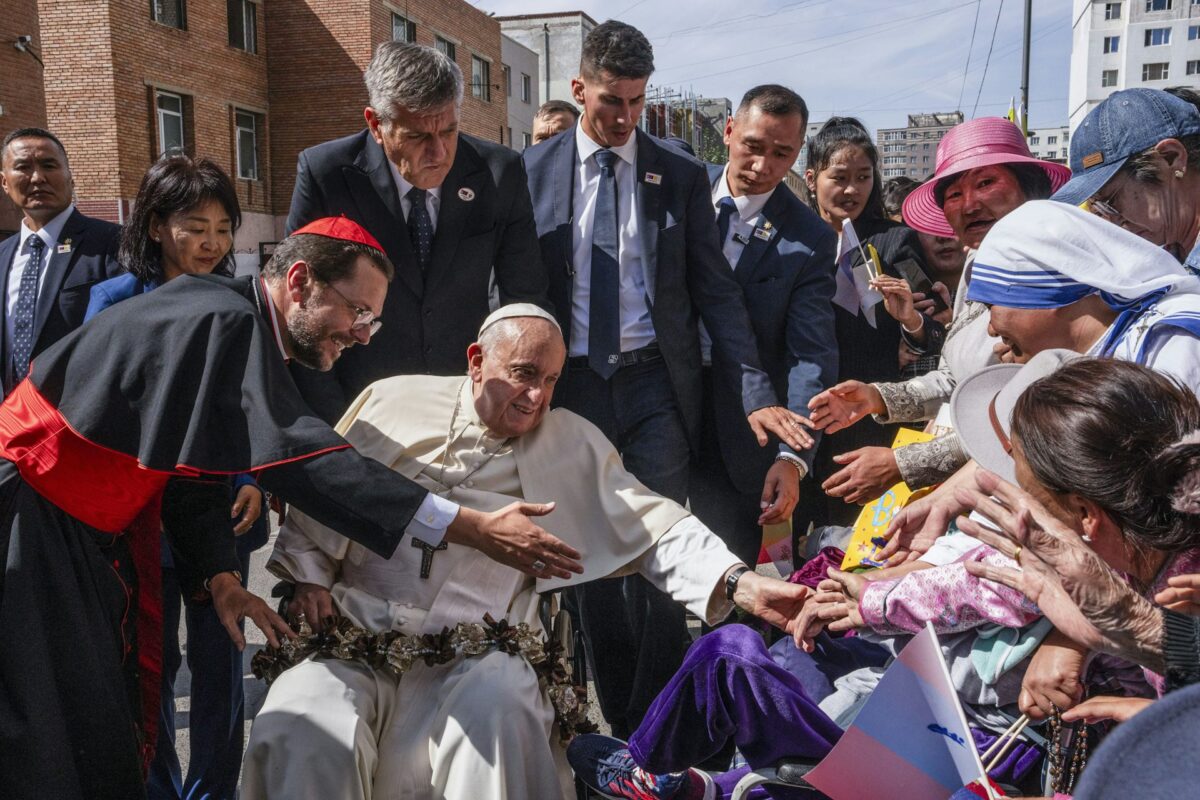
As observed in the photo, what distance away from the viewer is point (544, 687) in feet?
8.73

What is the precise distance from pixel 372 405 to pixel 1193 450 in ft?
7.46

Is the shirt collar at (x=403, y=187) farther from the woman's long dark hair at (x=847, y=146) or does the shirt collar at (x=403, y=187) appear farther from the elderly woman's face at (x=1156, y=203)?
the woman's long dark hair at (x=847, y=146)

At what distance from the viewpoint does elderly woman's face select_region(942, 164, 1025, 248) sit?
11.8ft

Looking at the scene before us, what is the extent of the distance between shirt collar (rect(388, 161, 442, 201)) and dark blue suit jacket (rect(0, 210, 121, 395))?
144 cm

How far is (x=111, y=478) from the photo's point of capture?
95.3 inches

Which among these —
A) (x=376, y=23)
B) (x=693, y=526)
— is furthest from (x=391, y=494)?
(x=376, y=23)

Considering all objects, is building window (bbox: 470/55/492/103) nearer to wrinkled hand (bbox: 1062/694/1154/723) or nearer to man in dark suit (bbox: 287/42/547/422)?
man in dark suit (bbox: 287/42/547/422)

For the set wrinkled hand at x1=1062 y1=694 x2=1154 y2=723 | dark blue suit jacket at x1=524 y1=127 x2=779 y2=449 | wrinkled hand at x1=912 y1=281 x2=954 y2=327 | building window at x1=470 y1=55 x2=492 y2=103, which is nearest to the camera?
wrinkled hand at x1=1062 y1=694 x2=1154 y2=723

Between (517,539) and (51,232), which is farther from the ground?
(51,232)

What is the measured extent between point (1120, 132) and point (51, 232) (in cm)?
404

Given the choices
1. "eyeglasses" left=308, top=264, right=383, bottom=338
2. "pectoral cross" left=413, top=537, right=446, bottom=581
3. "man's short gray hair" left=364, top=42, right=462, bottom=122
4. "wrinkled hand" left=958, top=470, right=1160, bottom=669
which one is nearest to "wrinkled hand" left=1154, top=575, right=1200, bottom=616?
"wrinkled hand" left=958, top=470, right=1160, bottom=669

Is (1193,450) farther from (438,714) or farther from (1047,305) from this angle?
(438,714)

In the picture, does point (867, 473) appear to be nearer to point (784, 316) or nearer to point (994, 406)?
point (994, 406)

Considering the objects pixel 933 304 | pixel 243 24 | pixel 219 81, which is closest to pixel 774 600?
pixel 933 304
